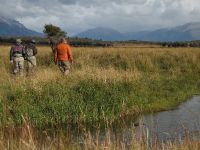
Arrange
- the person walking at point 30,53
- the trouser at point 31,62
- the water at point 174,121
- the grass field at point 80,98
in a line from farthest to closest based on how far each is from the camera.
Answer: the trouser at point 31,62 < the person walking at point 30,53 < the grass field at point 80,98 < the water at point 174,121

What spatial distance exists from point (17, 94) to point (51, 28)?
73334 mm

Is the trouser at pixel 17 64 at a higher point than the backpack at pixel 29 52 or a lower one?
lower

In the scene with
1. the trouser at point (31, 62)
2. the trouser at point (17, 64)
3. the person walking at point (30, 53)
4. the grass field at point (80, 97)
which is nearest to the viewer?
the grass field at point (80, 97)

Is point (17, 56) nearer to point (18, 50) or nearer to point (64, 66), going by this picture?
point (18, 50)

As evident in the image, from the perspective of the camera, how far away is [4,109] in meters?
13.8

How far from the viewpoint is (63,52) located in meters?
20.9

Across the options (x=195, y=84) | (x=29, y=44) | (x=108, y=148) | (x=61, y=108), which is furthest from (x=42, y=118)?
(x=195, y=84)

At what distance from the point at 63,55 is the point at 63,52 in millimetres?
153

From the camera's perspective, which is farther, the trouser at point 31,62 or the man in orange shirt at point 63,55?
the trouser at point 31,62

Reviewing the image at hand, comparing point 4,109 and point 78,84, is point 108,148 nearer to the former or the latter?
point 4,109

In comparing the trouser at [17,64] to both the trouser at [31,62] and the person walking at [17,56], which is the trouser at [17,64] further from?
the trouser at [31,62]

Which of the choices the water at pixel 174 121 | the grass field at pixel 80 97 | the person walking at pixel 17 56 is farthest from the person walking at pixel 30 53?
the water at pixel 174 121

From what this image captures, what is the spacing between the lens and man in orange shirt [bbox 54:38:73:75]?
68.5 ft

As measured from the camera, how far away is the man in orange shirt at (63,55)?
20.9m
